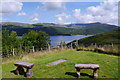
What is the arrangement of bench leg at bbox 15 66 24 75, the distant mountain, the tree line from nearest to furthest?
bench leg at bbox 15 66 24 75
the tree line
the distant mountain

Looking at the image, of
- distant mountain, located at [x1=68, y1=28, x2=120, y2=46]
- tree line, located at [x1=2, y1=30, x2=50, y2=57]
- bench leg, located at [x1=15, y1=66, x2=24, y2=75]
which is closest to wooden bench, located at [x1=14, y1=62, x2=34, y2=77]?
bench leg, located at [x1=15, y1=66, x2=24, y2=75]

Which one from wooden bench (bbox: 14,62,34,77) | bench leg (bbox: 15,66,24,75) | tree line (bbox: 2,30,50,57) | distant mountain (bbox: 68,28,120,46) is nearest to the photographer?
wooden bench (bbox: 14,62,34,77)

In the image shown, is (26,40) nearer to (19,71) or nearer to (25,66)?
(19,71)

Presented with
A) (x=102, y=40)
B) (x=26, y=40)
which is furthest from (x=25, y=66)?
(x=102, y=40)

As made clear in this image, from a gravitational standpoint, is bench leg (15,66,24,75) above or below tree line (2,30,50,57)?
below

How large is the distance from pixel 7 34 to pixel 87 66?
1100 inches

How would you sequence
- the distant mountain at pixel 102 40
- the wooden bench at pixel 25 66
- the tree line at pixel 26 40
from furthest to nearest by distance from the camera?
the distant mountain at pixel 102 40 < the tree line at pixel 26 40 < the wooden bench at pixel 25 66

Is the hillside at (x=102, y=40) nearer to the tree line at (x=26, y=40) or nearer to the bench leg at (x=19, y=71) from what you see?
the tree line at (x=26, y=40)

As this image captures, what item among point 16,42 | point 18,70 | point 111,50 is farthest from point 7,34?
point 18,70

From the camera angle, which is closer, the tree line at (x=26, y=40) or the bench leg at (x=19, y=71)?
the bench leg at (x=19, y=71)

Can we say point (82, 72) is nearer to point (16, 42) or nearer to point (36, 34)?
point (16, 42)

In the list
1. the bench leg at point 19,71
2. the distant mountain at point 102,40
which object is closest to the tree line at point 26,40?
the bench leg at point 19,71

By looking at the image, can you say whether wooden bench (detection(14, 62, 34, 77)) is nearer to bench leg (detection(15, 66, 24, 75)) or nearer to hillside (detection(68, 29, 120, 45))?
bench leg (detection(15, 66, 24, 75))

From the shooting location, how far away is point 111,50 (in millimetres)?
17938
